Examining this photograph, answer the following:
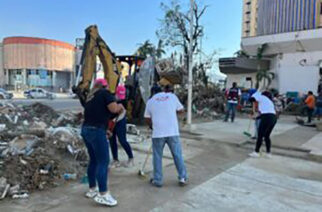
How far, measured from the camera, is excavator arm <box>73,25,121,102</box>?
22.7 ft

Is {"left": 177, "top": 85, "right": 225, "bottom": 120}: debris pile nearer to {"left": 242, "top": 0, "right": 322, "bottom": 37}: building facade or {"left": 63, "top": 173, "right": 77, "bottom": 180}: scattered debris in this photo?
{"left": 63, "top": 173, "right": 77, "bottom": 180}: scattered debris

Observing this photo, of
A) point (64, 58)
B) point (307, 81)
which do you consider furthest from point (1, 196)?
point (64, 58)

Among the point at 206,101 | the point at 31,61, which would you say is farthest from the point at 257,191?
the point at 31,61

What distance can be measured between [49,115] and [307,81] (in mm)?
19871

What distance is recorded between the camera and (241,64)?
2581 centimetres

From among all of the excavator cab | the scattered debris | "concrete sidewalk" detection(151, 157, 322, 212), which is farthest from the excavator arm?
"concrete sidewalk" detection(151, 157, 322, 212)

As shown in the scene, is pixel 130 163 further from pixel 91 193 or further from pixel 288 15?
pixel 288 15

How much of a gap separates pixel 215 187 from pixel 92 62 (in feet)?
14.6

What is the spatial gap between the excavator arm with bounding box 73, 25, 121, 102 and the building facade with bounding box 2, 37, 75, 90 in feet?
171

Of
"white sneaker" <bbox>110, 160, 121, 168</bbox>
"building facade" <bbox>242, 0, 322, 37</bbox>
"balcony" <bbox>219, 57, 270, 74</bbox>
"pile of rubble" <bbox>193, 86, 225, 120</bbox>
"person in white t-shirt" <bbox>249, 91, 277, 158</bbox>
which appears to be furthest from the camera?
"balcony" <bbox>219, 57, 270, 74</bbox>

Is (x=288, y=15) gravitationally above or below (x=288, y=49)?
above

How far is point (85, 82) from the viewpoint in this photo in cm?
691

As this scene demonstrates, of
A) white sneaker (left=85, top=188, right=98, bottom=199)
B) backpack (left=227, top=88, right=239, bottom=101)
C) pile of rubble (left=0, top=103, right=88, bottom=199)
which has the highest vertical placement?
backpack (left=227, top=88, right=239, bottom=101)

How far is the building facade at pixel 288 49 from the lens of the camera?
860 inches
